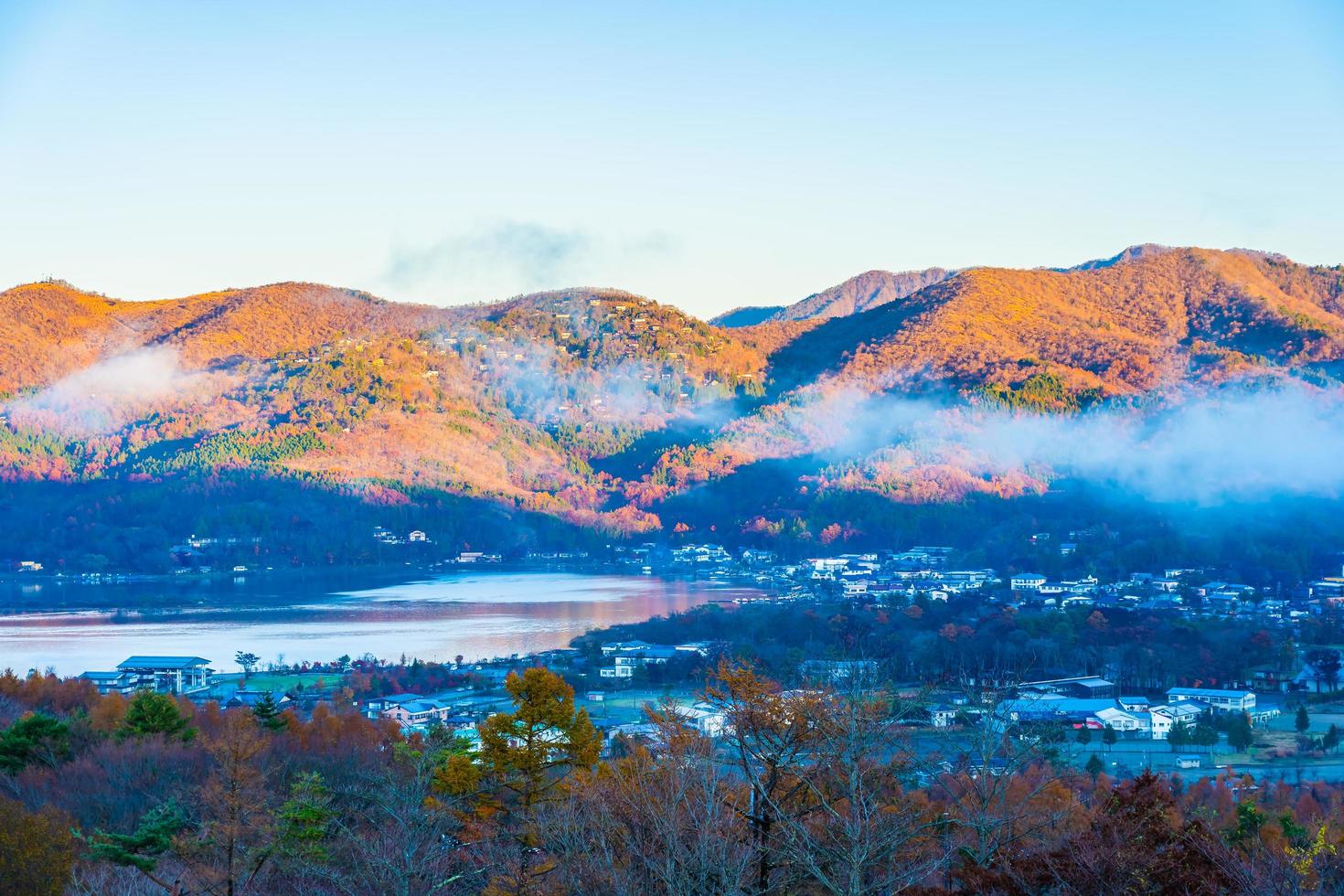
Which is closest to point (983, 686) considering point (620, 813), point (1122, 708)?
point (620, 813)

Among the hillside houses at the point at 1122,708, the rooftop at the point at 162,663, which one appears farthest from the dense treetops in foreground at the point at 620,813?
the rooftop at the point at 162,663

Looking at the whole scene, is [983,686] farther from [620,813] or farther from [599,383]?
[599,383]

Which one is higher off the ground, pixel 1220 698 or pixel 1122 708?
pixel 1122 708

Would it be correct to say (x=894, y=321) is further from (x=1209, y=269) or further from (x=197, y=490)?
(x=197, y=490)

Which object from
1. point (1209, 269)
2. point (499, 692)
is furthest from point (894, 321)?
point (499, 692)

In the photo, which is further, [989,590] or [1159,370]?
[1159,370]
